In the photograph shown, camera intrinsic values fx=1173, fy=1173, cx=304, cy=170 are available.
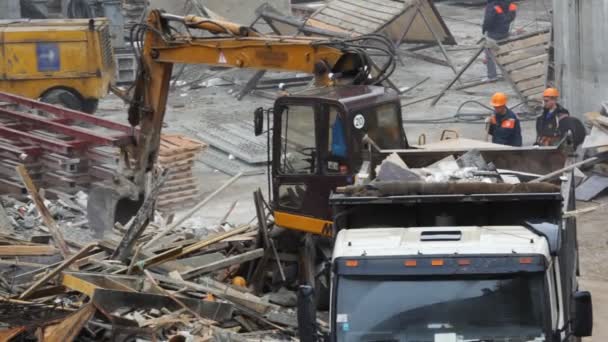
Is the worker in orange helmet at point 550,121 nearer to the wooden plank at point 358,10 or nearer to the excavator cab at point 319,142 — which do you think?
the excavator cab at point 319,142

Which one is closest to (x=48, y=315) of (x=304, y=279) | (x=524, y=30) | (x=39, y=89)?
(x=304, y=279)

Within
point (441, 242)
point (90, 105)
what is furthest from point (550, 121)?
point (90, 105)

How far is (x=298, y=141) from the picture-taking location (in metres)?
12.9

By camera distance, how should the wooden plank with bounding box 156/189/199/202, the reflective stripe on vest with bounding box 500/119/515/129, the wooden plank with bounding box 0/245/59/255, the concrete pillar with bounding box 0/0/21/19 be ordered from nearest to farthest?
1. the wooden plank with bounding box 0/245/59/255
2. the reflective stripe on vest with bounding box 500/119/515/129
3. the wooden plank with bounding box 156/189/199/202
4. the concrete pillar with bounding box 0/0/21/19

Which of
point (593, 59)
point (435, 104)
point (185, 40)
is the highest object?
point (185, 40)

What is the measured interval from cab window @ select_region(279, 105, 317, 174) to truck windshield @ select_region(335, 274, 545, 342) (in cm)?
467

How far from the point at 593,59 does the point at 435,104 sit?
247 inches

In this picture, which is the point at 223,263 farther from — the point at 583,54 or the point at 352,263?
the point at 583,54

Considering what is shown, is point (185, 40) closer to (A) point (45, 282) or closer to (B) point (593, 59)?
(A) point (45, 282)

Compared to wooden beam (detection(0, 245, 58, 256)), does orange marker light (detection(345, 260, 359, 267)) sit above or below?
above

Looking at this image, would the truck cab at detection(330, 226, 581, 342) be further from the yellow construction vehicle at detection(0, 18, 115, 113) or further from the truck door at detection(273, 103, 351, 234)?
the yellow construction vehicle at detection(0, 18, 115, 113)

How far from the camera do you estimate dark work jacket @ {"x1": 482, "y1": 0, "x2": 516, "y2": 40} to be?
94.9 feet

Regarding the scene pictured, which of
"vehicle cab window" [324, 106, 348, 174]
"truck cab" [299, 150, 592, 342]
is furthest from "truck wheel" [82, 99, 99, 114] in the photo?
"truck cab" [299, 150, 592, 342]

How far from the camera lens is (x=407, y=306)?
8133mm
